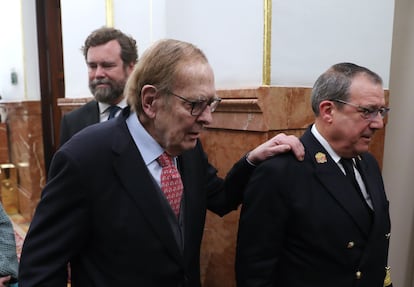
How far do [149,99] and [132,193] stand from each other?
32cm

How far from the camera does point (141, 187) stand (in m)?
1.27

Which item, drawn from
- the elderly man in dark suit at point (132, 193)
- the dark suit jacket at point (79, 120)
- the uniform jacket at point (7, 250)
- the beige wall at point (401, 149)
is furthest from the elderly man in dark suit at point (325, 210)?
the beige wall at point (401, 149)

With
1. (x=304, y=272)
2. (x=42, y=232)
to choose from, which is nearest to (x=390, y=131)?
(x=304, y=272)

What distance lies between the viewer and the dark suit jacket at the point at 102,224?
1191 millimetres

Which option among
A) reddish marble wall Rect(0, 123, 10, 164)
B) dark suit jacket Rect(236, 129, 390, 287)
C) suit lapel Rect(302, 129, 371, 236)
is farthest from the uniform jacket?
reddish marble wall Rect(0, 123, 10, 164)

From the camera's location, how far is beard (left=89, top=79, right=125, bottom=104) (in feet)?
7.93

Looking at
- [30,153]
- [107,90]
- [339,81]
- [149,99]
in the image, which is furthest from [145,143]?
[30,153]

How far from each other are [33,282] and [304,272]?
98 cm

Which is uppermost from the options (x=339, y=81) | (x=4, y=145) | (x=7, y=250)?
(x=339, y=81)

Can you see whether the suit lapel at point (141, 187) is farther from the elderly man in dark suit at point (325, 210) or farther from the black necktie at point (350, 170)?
the black necktie at point (350, 170)

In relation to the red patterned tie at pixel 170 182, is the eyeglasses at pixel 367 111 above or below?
above

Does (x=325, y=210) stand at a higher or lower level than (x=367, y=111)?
lower

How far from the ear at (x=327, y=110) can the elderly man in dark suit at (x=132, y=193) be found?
20.2 inches

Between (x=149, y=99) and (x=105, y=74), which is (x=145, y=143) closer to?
(x=149, y=99)
